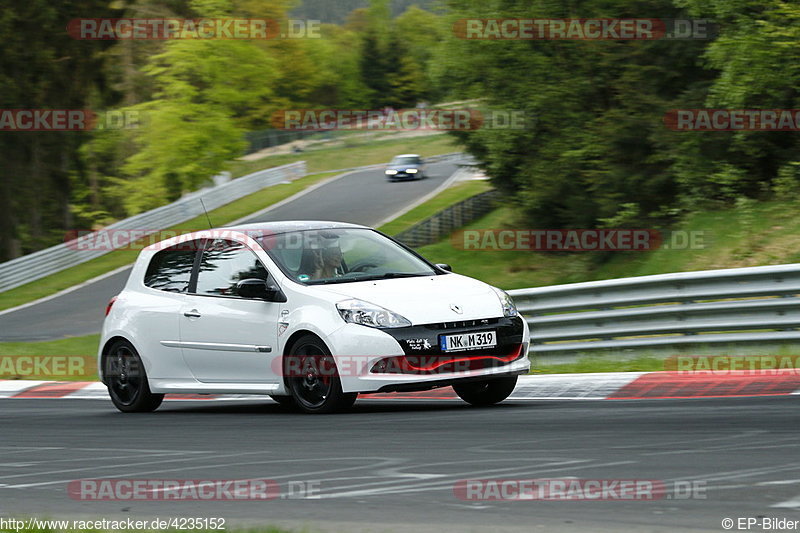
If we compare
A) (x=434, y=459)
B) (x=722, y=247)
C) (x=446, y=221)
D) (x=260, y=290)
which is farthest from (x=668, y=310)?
(x=446, y=221)

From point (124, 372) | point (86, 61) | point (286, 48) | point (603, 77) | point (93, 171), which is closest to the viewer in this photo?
point (124, 372)

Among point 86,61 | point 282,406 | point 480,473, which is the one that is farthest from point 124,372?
point 86,61

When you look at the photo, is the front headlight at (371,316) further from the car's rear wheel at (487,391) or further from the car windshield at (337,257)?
the car's rear wheel at (487,391)

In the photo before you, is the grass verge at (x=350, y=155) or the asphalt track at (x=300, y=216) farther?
the grass verge at (x=350, y=155)

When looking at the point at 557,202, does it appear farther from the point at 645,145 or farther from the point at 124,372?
the point at 124,372

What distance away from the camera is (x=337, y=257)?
10484mm

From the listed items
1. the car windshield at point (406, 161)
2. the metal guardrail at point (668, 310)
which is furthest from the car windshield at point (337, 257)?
the car windshield at point (406, 161)

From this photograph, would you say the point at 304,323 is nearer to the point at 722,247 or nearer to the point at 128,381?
the point at 128,381

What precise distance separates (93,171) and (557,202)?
35.9 metres

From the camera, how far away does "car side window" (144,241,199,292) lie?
37.1 feet

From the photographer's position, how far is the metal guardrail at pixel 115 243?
1497 inches

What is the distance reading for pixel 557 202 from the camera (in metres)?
32.2

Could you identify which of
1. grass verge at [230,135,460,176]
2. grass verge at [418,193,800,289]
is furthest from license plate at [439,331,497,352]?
grass verge at [230,135,460,176]

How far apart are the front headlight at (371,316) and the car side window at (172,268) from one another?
7.46ft
